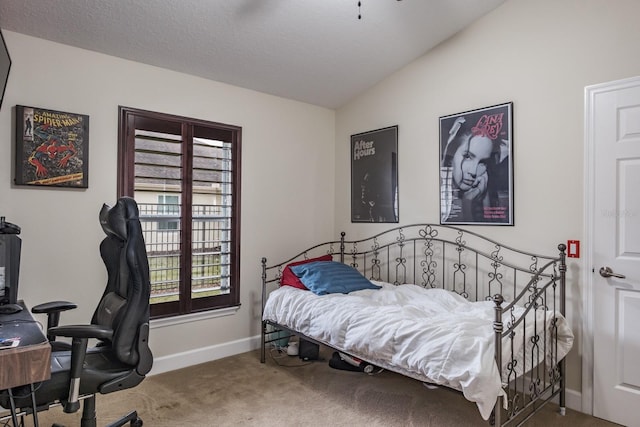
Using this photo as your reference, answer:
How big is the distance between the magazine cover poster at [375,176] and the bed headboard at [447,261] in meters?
0.21

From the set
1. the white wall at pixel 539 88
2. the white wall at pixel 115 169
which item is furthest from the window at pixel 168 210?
the white wall at pixel 539 88

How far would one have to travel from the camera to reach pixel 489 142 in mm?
2994

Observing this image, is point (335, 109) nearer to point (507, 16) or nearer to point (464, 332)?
point (507, 16)

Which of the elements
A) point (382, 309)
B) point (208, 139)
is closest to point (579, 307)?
point (382, 309)

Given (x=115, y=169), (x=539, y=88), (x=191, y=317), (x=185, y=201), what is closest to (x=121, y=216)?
(x=115, y=169)

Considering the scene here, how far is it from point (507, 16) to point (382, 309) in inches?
90.1

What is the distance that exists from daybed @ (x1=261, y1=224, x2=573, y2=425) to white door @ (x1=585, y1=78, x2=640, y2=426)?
0.70 ft

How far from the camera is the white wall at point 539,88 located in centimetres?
252

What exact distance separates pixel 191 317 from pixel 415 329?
1.94 meters

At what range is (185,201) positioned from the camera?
10.6ft

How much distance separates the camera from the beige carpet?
7.91 ft

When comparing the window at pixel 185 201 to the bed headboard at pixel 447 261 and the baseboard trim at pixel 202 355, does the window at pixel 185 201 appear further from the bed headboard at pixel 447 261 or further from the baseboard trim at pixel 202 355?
the bed headboard at pixel 447 261

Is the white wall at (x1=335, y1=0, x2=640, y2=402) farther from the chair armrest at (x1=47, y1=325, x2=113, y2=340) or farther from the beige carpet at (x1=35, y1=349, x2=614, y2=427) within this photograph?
the chair armrest at (x1=47, y1=325, x2=113, y2=340)

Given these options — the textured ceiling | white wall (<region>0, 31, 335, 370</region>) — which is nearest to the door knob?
the textured ceiling
